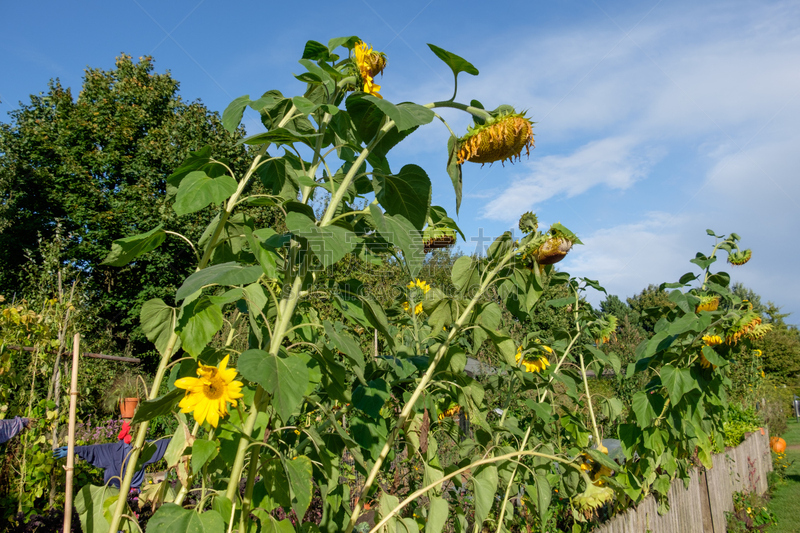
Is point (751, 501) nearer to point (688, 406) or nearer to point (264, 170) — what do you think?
point (688, 406)

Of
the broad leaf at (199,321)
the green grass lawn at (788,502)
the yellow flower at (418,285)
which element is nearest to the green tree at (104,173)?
the yellow flower at (418,285)

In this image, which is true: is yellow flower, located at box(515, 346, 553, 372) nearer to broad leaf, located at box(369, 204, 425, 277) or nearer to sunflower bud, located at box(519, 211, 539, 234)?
sunflower bud, located at box(519, 211, 539, 234)

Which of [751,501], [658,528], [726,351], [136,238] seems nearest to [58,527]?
[136,238]

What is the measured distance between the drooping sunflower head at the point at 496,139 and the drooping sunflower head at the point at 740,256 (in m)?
2.73

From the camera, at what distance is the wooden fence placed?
10.3 feet

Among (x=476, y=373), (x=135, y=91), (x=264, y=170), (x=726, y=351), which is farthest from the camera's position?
(x=135, y=91)

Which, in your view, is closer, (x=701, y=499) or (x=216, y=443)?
(x=216, y=443)

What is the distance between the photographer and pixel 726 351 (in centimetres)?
287

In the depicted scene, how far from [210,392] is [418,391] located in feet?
1.81

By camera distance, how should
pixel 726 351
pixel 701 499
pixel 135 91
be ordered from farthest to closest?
1. pixel 135 91
2. pixel 701 499
3. pixel 726 351

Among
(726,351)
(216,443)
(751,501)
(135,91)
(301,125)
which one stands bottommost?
(751,501)

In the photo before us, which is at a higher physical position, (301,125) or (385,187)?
(301,125)

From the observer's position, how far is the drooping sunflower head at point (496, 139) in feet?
3.79

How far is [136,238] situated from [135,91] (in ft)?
61.2
